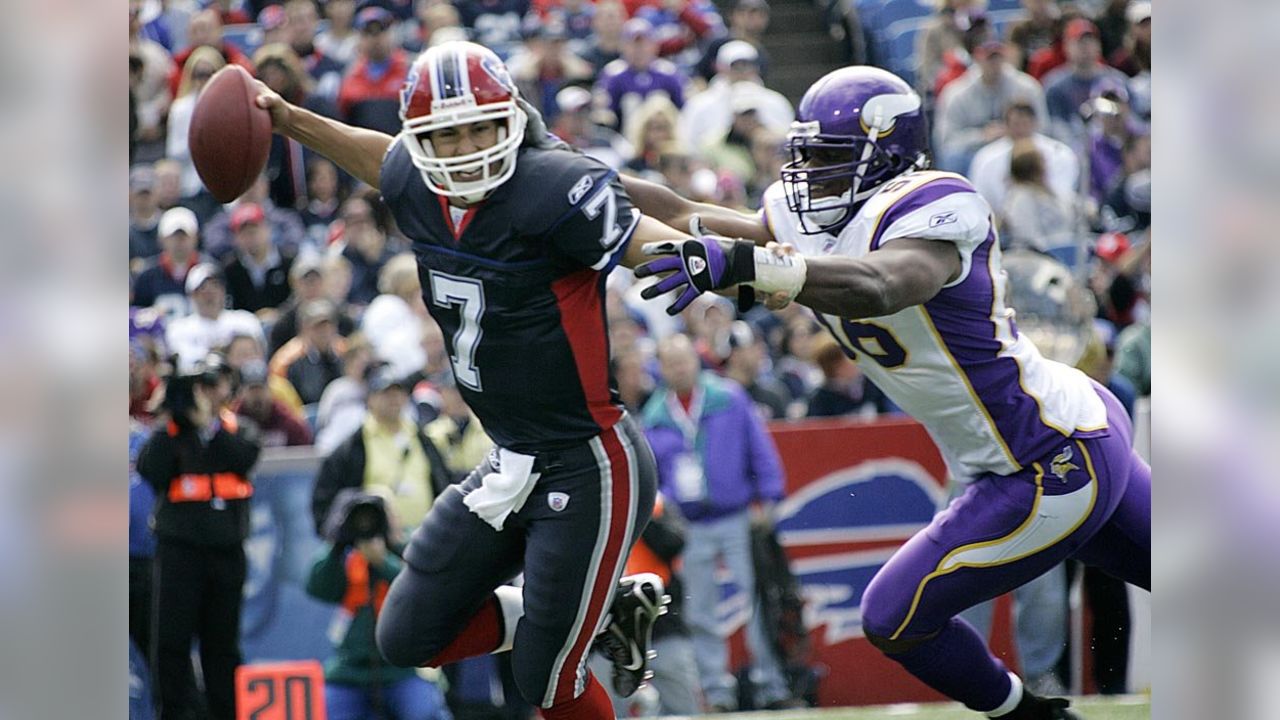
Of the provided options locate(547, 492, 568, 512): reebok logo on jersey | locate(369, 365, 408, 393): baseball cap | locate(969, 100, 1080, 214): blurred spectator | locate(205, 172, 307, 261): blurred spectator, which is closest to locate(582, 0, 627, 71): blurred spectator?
locate(205, 172, 307, 261): blurred spectator

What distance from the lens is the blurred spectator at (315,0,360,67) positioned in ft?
32.4

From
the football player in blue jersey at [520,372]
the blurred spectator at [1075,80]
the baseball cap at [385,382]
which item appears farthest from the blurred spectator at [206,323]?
the blurred spectator at [1075,80]

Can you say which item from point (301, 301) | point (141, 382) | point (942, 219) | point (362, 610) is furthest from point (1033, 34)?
point (942, 219)

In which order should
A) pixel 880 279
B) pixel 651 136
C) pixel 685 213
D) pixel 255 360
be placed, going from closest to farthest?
pixel 880 279 < pixel 685 213 < pixel 255 360 < pixel 651 136

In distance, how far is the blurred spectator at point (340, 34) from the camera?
988cm

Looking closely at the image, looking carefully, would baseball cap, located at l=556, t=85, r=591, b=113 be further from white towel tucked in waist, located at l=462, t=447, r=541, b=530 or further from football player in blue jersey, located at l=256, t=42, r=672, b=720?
white towel tucked in waist, located at l=462, t=447, r=541, b=530

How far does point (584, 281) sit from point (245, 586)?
326cm

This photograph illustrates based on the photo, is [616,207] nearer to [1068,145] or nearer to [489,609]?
[489,609]

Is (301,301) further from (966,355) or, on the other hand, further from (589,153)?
(966,355)

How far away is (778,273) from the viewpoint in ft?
11.0

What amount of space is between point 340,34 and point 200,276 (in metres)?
2.79
